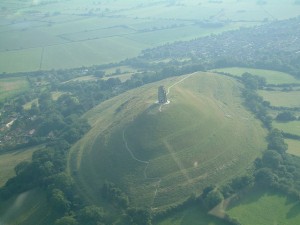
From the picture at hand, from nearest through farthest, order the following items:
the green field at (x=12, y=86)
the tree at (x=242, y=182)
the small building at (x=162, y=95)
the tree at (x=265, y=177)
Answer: the tree at (x=242, y=182), the tree at (x=265, y=177), the small building at (x=162, y=95), the green field at (x=12, y=86)

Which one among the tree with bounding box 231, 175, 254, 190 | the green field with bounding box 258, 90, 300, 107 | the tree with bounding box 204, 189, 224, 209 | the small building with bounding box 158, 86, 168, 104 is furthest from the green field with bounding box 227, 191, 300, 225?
the green field with bounding box 258, 90, 300, 107

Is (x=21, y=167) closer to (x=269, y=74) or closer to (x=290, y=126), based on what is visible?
(x=290, y=126)

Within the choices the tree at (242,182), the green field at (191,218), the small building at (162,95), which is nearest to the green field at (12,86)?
the small building at (162,95)

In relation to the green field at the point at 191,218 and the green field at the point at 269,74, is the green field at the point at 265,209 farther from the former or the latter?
the green field at the point at 269,74

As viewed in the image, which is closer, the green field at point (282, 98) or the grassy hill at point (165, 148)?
the grassy hill at point (165, 148)

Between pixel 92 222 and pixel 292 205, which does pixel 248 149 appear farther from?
pixel 92 222

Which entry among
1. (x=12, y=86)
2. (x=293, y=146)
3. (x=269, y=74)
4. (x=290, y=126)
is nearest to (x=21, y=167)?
(x=293, y=146)

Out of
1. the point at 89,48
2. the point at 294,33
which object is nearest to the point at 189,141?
the point at 89,48
